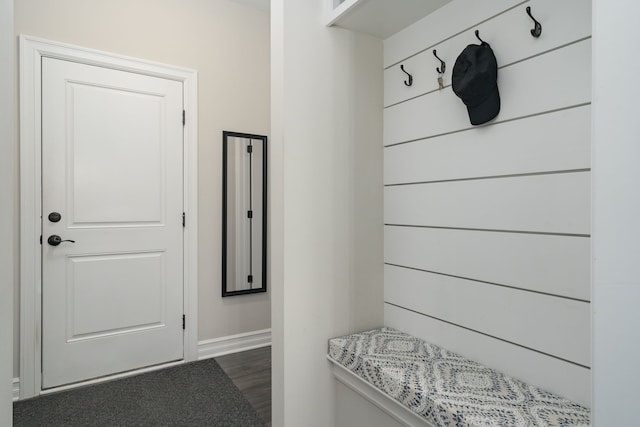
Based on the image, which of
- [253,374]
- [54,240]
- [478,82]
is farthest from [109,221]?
[478,82]

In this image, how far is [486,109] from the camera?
1216 millimetres

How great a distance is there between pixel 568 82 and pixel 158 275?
252 cm

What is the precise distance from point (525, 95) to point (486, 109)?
119 millimetres

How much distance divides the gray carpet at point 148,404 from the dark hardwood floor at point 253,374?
49 mm

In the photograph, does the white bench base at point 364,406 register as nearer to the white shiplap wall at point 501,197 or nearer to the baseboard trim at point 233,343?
the white shiplap wall at point 501,197

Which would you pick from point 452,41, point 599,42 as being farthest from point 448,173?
point 599,42

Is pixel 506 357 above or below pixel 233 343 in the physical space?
above

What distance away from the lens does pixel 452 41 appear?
4.54 feet

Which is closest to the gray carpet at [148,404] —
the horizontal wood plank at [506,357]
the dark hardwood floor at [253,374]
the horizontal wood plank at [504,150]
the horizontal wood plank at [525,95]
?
the dark hardwood floor at [253,374]

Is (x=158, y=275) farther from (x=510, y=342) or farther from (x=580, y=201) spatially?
(x=580, y=201)

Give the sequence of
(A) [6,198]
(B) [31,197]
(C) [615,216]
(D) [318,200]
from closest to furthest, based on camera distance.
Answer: (C) [615,216], (A) [6,198], (D) [318,200], (B) [31,197]

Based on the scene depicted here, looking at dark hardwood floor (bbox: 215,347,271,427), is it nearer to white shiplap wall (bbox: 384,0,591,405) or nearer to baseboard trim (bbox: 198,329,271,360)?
baseboard trim (bbox: 198,329,271,360)

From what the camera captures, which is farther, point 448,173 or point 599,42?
point 448,173

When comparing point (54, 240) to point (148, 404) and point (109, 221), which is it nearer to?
point (109, 221)
